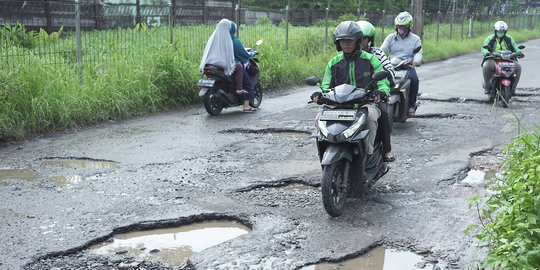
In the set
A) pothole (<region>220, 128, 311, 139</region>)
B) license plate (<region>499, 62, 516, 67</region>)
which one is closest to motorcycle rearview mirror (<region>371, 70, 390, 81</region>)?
pothole (<region>220, 128, 311, 139</region>)

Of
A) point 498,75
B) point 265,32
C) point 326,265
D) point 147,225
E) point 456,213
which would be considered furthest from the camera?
point 265,32

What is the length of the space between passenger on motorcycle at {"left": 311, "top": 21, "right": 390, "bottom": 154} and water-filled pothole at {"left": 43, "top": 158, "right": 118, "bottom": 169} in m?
2.58

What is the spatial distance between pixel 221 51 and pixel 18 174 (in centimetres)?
438

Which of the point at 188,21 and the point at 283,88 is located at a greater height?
the point at 188,21

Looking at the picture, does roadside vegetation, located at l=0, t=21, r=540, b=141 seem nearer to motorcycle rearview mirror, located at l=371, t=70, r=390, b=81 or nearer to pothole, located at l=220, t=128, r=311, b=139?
pothole, located at l=220, t=128, r=311, b=139

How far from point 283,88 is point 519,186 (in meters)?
10.3

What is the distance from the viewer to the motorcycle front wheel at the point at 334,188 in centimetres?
512

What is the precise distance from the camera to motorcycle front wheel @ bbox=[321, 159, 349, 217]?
16.8ft

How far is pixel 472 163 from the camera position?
23.4ft

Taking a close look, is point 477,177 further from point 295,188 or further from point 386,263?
point 386,263

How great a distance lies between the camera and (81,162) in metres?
7.13

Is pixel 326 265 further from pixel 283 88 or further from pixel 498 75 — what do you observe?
pixel 283 88

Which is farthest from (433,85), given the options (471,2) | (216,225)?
(471,2)

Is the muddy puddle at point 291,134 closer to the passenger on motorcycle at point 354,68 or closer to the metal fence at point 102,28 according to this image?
the passenger on motorcycle at point 354,68
